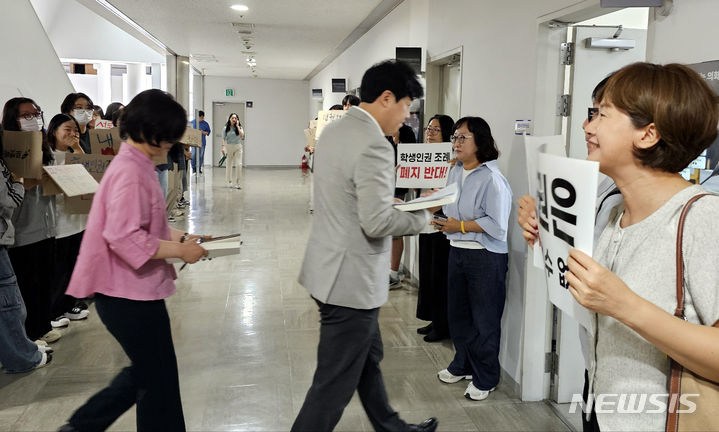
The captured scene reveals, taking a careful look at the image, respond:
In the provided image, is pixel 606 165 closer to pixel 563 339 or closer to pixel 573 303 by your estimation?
pixel 573 303

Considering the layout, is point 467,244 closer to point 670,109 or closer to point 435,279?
point 435,279

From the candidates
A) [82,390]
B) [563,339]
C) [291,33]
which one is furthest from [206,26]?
[563,339]

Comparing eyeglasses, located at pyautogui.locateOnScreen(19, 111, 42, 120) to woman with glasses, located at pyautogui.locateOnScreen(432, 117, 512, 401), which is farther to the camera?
eyeglasses, located at pyautogui.locateOnScreen(19, 111, 42, 120)

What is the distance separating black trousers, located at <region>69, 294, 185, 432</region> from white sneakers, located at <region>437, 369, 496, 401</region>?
1.78m

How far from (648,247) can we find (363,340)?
4.03 ft

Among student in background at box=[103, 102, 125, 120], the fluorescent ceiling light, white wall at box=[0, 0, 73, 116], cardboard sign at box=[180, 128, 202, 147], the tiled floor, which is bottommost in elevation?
the tiled floor

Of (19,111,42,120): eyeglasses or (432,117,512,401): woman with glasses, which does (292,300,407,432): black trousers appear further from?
(19,111,42,120): eyeglasses

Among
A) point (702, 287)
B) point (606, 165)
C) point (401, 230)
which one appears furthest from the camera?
point (401, 230)

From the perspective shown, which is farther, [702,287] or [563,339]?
[563,339]

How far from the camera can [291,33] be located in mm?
10516

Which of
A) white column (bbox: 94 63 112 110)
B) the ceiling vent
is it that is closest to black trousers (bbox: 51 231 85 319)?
the ceiling vent

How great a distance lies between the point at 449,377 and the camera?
354 cm

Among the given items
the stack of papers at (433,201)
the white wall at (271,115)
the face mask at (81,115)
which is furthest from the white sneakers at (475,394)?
the white wall at (271,115)

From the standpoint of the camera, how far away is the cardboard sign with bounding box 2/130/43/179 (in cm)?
335
